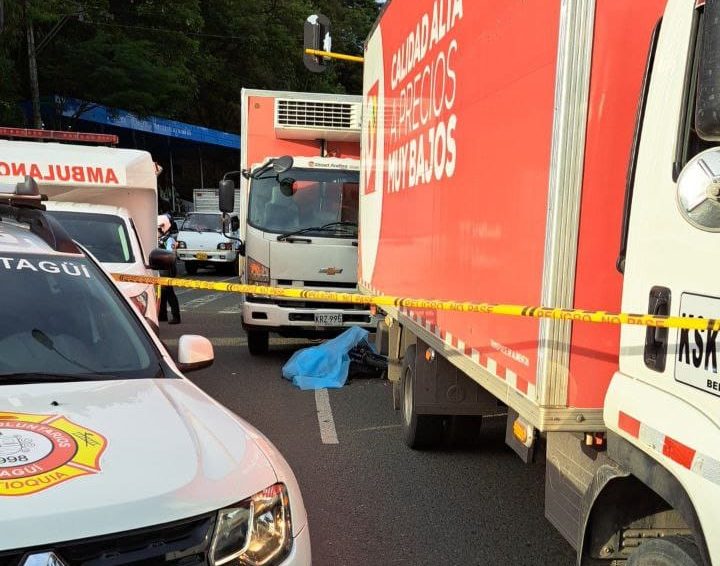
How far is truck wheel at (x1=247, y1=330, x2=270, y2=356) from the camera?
9.45 meters

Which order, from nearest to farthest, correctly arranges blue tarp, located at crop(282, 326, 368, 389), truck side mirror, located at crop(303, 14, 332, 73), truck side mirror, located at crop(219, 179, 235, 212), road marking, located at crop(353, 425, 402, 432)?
road marking, located at crop(353, 425, 402, 432)
blue tarp, located at crop(282, 326, 368, 389)
truck side mirror, located at crop(219, 179, 235, 212)
truck side mirror, located at crop(303, 14, 332, 73)

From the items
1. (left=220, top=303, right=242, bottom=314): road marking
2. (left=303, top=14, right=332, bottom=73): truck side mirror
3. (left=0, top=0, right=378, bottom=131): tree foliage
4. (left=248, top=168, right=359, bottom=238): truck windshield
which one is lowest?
(left=220, top=303, right=242, bottom=314): road marking

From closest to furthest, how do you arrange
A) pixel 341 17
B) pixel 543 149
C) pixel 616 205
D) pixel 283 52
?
pixel 616 205
pixel 543 149
pixel 283 52
pixel 341 17

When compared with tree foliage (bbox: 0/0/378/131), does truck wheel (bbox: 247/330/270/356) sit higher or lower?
lower

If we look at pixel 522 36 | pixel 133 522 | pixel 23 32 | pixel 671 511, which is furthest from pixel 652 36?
pixel 23 32

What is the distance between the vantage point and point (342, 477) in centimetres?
518

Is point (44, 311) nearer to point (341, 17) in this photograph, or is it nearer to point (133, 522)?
point (133, 522)

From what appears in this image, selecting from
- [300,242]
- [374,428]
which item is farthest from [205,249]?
[374,428]

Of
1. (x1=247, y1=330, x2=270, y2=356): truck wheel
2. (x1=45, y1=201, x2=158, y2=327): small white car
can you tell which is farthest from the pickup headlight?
(x1=247, y1=330, x2=270, y2=356): truck wheel

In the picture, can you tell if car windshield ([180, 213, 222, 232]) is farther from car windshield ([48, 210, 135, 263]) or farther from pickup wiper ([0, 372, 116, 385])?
pickup wiper ([0, 372, 116, 385])

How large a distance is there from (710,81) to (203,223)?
21254mm

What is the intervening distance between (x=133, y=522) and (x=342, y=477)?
3211 millimetres

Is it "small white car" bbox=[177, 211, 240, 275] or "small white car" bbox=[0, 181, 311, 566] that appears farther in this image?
"small white car" bbox=[177, 211, 240, 275]

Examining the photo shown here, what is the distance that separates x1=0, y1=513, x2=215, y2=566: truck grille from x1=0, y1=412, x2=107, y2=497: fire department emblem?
20 centimetres
